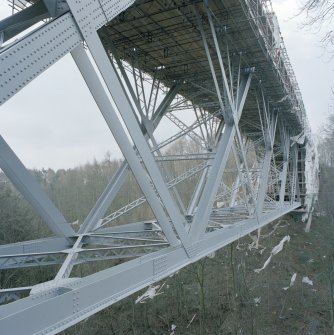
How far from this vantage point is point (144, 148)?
187 inches

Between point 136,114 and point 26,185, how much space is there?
448 cm

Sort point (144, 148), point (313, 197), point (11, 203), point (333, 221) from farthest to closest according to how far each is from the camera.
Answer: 1. point (313, 197)
2. point (333, 221)
3. point (11, 203)
4. point (144, 148)

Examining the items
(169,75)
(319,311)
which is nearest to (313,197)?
(319,311)

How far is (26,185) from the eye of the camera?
5.37 metres

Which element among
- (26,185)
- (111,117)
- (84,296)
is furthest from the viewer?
(26,185)

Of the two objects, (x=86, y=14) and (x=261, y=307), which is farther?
(x=261, y=307)

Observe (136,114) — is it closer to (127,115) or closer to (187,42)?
(187,42)

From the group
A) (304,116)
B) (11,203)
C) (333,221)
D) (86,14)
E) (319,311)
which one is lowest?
(319,311)

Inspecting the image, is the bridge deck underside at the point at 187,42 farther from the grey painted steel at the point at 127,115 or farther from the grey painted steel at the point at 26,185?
the grey painted steel at the point at 26,185

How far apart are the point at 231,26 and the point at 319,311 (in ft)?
39.9

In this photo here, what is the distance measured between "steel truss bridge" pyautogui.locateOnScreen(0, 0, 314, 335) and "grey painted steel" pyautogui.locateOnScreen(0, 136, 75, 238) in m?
0.02

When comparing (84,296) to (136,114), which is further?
(136,114)

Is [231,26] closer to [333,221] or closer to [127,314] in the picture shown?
[127,314]

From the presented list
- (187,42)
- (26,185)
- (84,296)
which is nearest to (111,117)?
(84,296)
